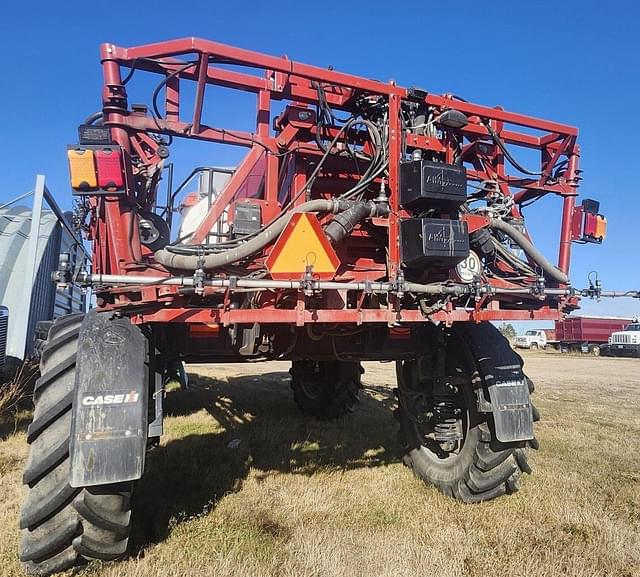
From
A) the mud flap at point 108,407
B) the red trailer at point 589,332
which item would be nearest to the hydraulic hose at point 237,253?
the mud flap at point 108,407

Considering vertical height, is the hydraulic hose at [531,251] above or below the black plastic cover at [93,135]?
below

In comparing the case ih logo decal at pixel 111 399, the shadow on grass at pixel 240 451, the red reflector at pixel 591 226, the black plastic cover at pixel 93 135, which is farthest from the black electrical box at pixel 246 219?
the red reflector at pixel 591 226

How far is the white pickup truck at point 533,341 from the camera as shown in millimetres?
40938

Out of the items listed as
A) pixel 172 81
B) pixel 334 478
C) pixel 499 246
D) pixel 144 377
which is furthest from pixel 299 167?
pixel 334 478

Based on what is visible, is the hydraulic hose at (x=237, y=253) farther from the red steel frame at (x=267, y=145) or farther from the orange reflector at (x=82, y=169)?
the orange reflector at (x=82, y=169)

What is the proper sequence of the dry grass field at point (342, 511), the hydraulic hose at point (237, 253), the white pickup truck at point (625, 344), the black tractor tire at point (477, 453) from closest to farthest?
the dry grass field at point (342, 511) → the hydraulic hose at point (237, 253) → the black tractor tire at point (477, 453) → the white pickup truck at point (625, 344)

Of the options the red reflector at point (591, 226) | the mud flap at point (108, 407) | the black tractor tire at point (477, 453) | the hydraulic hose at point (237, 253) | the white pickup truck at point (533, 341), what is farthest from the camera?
the white pickup truck at point (533, 341)

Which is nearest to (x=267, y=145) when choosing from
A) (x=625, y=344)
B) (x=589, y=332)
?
(x=625, y=344)

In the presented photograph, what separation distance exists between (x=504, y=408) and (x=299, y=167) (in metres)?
2.23

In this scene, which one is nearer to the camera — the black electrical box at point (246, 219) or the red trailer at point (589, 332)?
the black electrical box at point (246, 219)

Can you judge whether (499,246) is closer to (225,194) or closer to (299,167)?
(299,167)

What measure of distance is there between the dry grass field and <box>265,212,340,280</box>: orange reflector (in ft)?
5.25

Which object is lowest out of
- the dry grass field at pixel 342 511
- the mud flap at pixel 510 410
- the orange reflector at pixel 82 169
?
the dry grass field at pixel 342 511

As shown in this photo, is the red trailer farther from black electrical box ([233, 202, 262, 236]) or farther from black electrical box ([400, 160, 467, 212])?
black electrical box ([233, 202, 262, 236])
